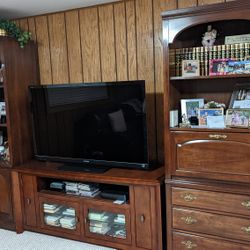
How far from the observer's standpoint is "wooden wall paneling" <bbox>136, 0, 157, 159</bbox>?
274cm

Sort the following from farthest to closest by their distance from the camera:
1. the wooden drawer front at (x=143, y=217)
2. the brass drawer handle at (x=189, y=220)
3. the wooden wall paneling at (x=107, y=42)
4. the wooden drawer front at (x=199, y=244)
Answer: the wooden wall paneling at (x=107, y=42)
the wooden drawer front at (x=143, y=217)
the brass drawer handle at (x=189, y=220)
the wooden drawer front at (x=199, y=244)

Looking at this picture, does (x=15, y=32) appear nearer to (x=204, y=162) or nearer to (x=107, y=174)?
(x=107, y=174)

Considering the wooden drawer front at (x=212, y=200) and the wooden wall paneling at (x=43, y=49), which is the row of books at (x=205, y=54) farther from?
the wooden wall paneling at (x=43, y=49)

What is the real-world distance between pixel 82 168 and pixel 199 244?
46.2 inches

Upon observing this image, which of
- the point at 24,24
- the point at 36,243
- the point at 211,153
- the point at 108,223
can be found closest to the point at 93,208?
the point at 108,223

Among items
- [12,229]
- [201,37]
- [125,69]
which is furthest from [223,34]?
[12,229]

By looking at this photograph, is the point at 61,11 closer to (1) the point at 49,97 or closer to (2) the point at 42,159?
(1) the point at 49,97

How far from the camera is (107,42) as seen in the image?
2.95m

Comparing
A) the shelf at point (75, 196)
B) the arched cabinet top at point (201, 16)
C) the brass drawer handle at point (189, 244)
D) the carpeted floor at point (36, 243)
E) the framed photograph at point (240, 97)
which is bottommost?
the carpeted floor at point (36, 243)

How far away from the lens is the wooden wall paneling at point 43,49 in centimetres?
319

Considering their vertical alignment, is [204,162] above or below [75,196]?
above

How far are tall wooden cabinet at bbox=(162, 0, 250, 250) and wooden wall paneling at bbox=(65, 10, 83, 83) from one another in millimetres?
1107

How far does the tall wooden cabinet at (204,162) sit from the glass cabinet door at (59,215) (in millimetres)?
882

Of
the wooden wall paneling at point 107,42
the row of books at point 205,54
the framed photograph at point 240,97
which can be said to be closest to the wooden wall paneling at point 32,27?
the wooden wall paneling at point 107,42
